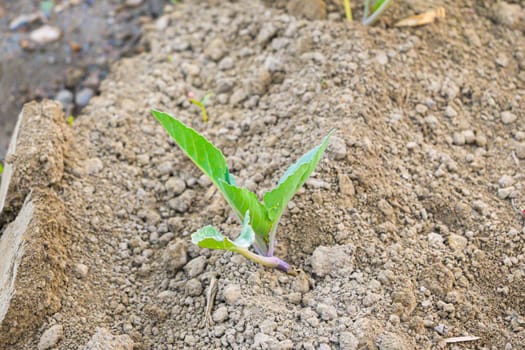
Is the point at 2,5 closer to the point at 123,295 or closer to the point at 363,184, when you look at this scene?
the point at 123,295

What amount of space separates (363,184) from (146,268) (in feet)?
2.21

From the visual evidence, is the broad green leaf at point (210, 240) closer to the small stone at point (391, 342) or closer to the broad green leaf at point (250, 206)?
the broad green leaf at point (250, 206)

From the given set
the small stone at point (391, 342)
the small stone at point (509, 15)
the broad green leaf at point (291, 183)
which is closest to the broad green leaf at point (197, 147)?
the broad green leaf at point (291, 183)

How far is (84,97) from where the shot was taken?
268 cm

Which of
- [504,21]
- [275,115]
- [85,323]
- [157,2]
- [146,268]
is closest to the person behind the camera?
[85,323]

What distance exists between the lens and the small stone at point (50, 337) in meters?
1.74

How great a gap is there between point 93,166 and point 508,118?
53.2 inches

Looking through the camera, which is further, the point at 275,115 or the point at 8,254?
the point at 275,115

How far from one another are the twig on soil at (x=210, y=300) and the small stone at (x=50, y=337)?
1.25ft

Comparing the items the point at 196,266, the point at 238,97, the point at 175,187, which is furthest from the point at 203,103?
the point at 196,266

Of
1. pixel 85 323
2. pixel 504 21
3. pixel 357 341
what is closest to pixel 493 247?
pixel 357 341

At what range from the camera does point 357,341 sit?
1599 mm

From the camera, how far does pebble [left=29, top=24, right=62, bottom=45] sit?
114 inches

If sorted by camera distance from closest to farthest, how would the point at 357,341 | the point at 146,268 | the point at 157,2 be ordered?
the point at 357,341 < the point at 146,268 < the point at 157,2
